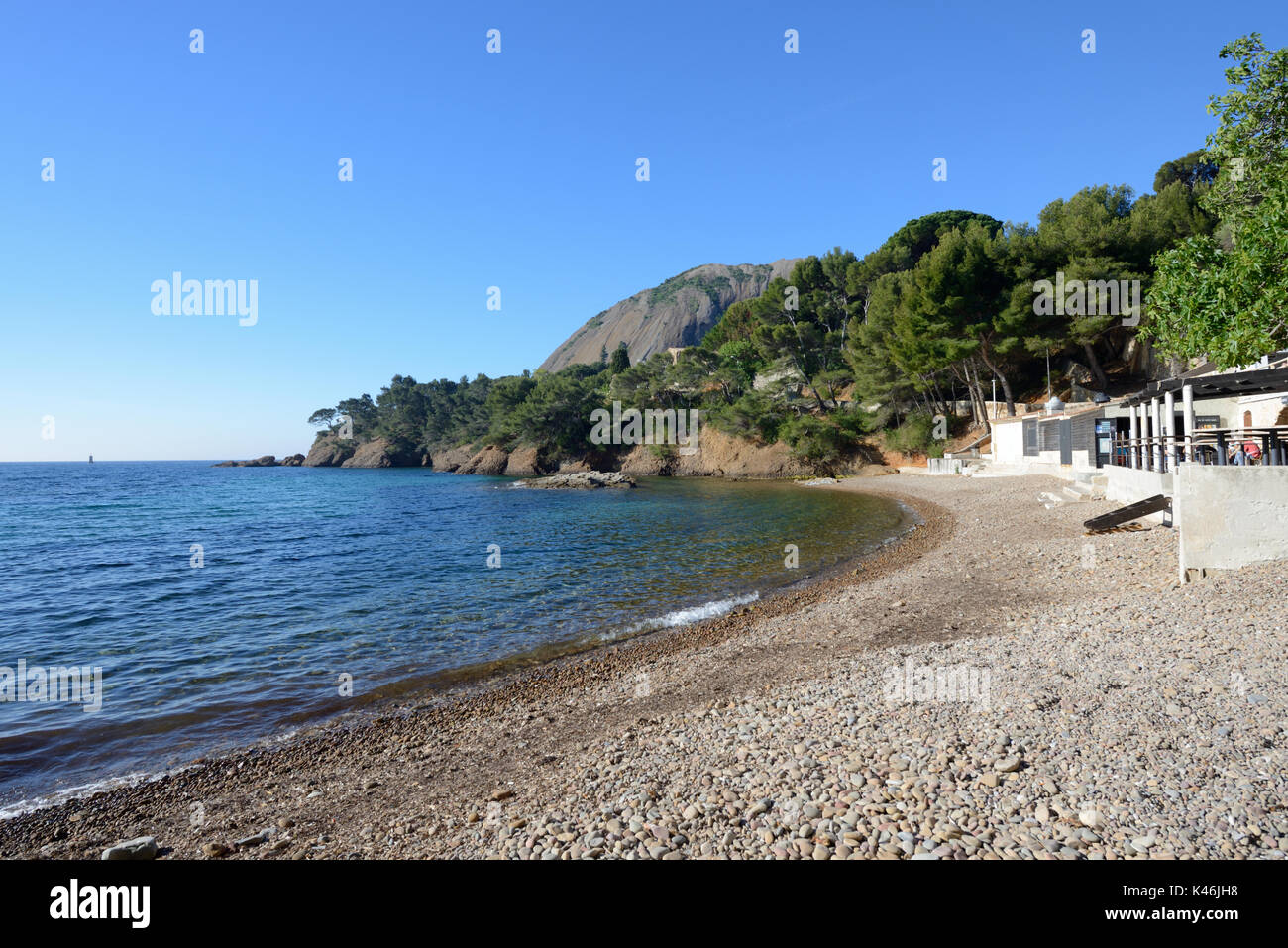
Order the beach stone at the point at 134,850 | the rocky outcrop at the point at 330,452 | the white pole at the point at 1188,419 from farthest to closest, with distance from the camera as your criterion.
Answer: the rocky outcrop at the point at 330,452, the white pole at the point at 1188,419, the beach stone at the point at 134,850

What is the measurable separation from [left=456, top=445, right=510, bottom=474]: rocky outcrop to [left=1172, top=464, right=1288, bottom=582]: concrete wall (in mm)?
78904

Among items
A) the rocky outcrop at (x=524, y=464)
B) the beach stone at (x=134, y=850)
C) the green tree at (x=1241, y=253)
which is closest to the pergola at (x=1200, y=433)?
the green tree at (x=1241, y=253)

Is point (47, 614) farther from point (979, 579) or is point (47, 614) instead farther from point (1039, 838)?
point (979, 579)

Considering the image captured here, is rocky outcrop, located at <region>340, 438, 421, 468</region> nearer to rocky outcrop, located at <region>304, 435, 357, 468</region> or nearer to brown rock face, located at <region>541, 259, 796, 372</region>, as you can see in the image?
rocky outcrop, located at <region>304, 435, 357, 468</region>

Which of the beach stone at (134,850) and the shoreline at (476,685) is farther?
the shoreline at (476,685)

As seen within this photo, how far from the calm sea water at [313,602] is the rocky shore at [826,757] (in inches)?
60.4

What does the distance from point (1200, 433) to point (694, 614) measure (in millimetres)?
13486

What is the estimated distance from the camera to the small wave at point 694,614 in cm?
1342

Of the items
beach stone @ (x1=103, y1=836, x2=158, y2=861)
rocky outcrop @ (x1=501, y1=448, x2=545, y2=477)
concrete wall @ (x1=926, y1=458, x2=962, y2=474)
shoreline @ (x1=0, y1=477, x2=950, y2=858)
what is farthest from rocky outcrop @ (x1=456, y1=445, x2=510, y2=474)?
beach stone @ (x1=103, y1=836, x2=158, y2=861)

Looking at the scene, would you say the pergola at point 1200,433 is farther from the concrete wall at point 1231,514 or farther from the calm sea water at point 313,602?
the calm sea water at point 313,602

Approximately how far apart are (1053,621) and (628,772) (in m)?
7.61

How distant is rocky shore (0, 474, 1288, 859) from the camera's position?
14.9 ft

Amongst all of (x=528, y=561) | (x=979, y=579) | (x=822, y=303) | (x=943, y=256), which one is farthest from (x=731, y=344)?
(x=979, y=579)

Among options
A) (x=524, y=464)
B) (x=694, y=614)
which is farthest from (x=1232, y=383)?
(x=524, y=464)
